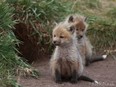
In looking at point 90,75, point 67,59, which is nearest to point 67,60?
point 67,59

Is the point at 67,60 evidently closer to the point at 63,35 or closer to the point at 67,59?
the point at 67,59

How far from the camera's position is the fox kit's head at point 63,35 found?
26.1ft

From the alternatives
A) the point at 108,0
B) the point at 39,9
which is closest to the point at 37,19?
the point at 39,9

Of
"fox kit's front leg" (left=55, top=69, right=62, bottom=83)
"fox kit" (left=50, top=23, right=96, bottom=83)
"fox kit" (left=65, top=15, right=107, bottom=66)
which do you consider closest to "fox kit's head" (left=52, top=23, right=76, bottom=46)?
"fox kit" (left=50, top=23, right=96, bottom=83)

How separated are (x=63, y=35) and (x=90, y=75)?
3.62 feet

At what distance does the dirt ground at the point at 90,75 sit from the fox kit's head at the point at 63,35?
2.19 feet

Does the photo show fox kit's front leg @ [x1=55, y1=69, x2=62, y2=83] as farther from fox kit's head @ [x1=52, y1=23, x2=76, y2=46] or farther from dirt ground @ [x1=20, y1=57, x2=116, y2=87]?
fox kit's head @ [x1=52, y1=23, x2=76, y2=46]

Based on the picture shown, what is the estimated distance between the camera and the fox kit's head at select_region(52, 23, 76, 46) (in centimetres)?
796

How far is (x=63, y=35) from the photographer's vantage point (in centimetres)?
800

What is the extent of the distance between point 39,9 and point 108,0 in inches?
113

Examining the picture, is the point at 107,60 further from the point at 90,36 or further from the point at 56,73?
the point at 56,73

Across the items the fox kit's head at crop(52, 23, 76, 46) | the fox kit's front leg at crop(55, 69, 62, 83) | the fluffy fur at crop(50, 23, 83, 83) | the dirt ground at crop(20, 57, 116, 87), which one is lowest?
the dirt ground at crop(20, 57, 116, 87)

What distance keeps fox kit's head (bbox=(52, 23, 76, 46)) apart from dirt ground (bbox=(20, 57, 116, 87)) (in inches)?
26.3

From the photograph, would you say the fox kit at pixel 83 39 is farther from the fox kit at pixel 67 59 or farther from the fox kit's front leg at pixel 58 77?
the fox kit's front leg at pixel 58 77
